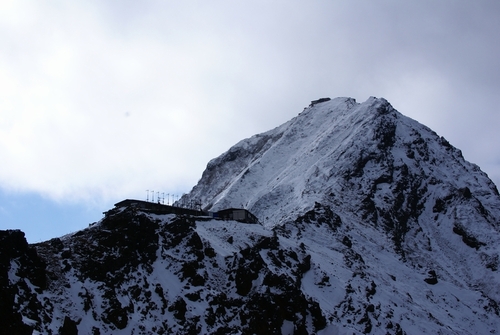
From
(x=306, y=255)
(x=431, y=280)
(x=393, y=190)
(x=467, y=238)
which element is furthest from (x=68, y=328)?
(x=467, y=238)

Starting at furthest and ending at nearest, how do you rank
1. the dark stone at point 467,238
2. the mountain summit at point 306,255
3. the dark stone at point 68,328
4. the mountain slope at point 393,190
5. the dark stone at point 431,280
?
the dark stone at point 467,238, the mountain slope at point 393,190, the dark stone at point 431,280, the mountain summit at point 306,255, the dark stone at point 68,328

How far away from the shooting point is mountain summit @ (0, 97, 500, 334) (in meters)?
79.1

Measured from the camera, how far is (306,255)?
4272 inches

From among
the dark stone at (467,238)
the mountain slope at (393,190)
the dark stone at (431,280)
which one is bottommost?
the dark stone at (431,280)

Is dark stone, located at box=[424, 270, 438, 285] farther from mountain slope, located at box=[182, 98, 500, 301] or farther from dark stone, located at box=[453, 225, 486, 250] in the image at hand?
dark stone, located at box=[453, 225, 486, 250]

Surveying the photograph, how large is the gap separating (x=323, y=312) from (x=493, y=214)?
274ft

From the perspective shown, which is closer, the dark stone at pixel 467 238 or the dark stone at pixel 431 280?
the dark stone at pixel 431 280

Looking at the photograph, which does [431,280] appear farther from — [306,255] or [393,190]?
[393,190]

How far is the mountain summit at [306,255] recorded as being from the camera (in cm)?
7912

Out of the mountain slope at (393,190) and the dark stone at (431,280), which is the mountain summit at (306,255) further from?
the mountain slope at (393,190)

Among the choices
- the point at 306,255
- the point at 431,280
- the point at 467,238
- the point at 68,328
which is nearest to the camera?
the point at 68,328

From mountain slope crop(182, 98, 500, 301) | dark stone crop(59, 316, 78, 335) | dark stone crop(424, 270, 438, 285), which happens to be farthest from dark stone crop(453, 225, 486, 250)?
dark stone crop(59, 316, 78, 335)

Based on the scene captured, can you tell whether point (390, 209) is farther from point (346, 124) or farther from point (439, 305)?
point (346, 124)

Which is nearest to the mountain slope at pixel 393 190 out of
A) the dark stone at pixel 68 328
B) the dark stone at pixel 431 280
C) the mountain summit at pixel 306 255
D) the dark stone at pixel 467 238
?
the dark stone at pixel 467 238
